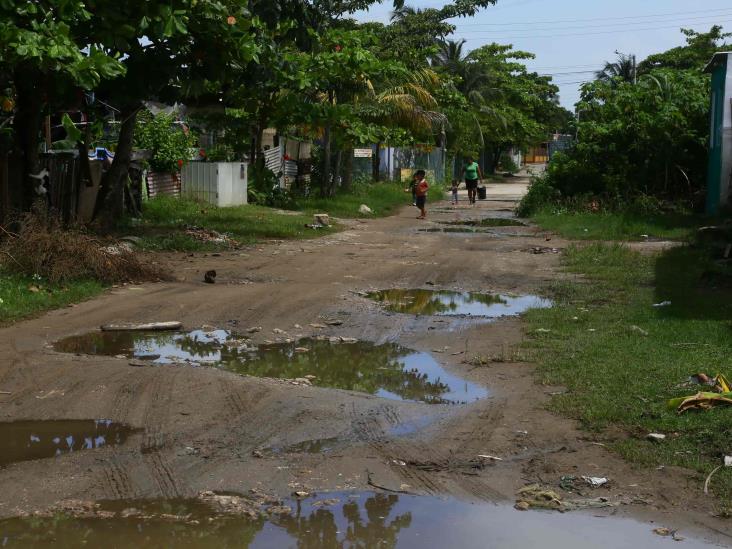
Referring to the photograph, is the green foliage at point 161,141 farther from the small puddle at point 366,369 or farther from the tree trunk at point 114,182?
the small puddle at point 366,369

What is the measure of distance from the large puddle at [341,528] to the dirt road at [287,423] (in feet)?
0.63

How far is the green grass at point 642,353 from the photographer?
5574mm

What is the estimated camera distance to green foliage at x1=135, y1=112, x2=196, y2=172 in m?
21.5

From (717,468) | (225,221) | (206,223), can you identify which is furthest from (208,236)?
(717,468)

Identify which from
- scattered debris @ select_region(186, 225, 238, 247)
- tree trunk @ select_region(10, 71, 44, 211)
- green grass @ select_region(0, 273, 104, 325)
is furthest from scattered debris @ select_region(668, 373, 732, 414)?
scattered debris @ select_region(186, 225, 238, 247)

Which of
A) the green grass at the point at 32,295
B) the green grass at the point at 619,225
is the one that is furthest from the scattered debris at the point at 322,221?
the green grass at the point at 32,295

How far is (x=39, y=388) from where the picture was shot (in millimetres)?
6867

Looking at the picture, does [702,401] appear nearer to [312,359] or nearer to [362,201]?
[312,359]

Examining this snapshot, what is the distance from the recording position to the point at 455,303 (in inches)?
448

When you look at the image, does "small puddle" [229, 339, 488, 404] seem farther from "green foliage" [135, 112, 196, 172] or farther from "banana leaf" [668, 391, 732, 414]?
"green foliage" [135, 112, 196, 172]

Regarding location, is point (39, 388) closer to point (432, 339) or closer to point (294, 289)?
point (432, 339)

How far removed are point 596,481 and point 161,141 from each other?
60.4ft

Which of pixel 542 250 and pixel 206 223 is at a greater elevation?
pixel 206 223

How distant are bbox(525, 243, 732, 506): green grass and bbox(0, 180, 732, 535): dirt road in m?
0.23
